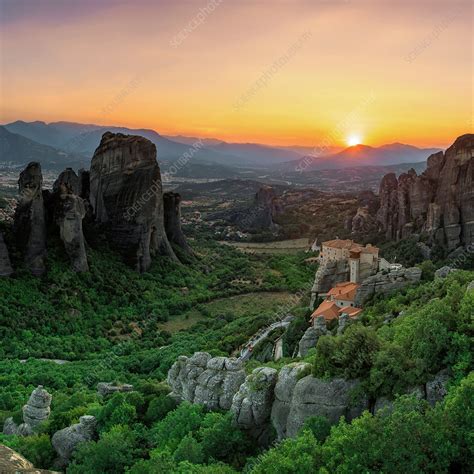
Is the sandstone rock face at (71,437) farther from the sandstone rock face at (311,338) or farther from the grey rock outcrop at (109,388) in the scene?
the sandstone rock face at (311,338)

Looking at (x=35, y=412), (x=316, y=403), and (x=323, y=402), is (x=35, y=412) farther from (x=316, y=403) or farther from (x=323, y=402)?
(x=323, y=402)

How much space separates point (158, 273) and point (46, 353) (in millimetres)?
23197

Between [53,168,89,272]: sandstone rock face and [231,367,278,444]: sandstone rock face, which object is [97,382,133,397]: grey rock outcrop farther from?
[53,168,89,272]: sandstone rock face

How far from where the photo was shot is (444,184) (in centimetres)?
6588

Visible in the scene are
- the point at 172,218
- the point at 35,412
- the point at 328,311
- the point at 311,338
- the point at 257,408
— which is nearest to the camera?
the point at 257,408

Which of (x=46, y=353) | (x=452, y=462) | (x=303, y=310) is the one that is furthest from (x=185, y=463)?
(x=46, y=353)

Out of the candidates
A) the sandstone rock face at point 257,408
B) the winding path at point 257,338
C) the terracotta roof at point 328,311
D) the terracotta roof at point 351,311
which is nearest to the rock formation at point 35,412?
the sandstone rock face at point 257,408

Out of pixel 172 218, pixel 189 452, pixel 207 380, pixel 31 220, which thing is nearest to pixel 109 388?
pixel 207 380

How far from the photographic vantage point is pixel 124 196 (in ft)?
202

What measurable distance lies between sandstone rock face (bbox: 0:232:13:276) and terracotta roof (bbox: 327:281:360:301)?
2793 cm

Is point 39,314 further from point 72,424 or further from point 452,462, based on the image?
point 452,462

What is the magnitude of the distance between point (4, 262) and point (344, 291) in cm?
2966

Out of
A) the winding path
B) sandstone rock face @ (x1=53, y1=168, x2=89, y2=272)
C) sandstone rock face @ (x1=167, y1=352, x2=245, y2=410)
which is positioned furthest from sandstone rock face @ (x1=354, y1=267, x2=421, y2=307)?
sandstone rock face @ (x1=53, y1=168, x2=89, y2=272)

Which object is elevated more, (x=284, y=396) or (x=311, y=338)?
(x=284, y=396)
